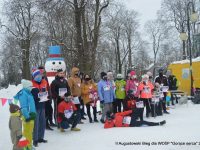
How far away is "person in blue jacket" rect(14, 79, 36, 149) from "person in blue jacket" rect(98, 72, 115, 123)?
385cm

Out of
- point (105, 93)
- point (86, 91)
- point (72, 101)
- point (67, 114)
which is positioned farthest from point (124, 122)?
point (86, 91)

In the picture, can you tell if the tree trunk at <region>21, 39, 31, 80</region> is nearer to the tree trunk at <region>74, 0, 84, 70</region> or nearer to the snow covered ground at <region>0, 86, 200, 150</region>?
the tree trunk at <region>74, 0, 84, 70</region>

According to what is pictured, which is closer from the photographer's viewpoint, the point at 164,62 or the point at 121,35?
the point at 121,35

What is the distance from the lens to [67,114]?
982 cm

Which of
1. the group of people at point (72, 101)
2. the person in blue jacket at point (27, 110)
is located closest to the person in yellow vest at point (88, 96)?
the group of people at point (72, 101)

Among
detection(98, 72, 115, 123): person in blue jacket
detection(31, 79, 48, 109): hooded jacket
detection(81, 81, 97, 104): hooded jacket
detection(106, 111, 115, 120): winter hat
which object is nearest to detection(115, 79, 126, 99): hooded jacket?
detection(98, 72, 115, 123): person in blue jacket

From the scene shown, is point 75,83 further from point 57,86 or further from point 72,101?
point 57,86

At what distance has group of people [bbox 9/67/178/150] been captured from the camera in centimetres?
783

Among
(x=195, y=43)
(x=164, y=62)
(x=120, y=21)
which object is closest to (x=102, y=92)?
Answer: (x=195, y=43)

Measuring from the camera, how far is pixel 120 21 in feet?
182

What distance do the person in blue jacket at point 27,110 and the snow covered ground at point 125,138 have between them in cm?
65

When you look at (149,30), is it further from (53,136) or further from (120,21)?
(53,136)

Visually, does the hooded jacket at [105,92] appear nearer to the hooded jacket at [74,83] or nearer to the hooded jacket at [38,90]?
the hooded jacket at [74,83]

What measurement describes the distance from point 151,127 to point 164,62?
6283cm
